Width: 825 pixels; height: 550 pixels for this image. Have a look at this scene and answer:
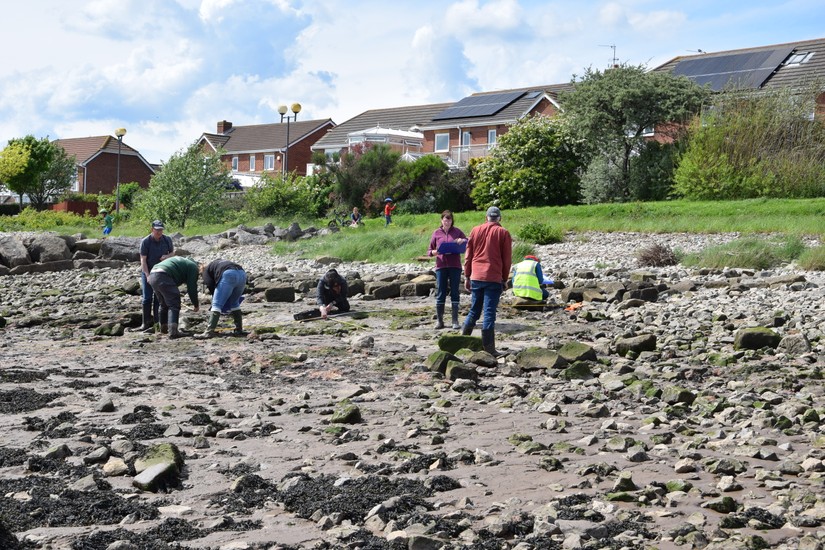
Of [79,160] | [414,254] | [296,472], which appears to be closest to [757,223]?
[414,254]

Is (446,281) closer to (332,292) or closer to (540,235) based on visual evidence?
(332,292)

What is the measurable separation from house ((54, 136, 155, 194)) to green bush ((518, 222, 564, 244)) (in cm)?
5581

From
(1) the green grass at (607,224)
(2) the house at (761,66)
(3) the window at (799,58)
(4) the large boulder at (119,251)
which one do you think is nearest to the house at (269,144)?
(2) the house at (761,66)

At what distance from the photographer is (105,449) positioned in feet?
24.6

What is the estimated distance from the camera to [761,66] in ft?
156

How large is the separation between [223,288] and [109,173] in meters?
70.6

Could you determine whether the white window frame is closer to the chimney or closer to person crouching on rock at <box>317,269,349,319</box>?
the chimney

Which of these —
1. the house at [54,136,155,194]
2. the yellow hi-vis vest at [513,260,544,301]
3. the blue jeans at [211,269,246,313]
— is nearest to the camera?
the blue jeans at [211,269,246,313]

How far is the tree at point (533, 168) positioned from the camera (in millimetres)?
41906

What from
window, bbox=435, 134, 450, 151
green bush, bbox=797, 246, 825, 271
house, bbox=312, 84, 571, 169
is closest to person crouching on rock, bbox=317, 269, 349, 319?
green bush, bbox=797, 246, 825, 271

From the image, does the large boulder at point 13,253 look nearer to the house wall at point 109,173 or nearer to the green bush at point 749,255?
the green bush at point 749,255

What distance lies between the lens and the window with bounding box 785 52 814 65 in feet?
157

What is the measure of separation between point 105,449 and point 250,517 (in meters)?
1.91

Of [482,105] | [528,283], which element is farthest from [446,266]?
[482,105]
